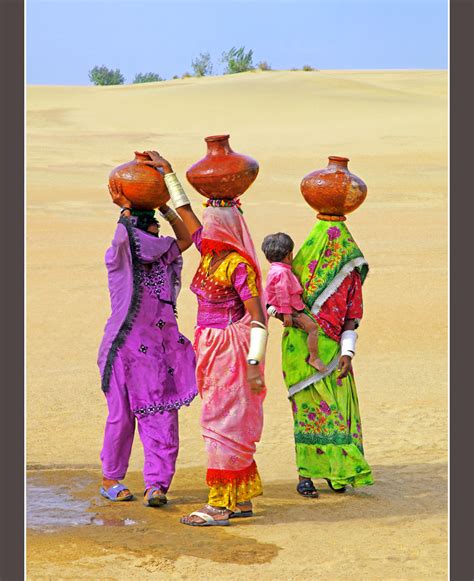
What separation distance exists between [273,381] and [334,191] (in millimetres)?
4363

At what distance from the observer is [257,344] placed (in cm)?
718

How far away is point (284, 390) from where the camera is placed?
11.7m

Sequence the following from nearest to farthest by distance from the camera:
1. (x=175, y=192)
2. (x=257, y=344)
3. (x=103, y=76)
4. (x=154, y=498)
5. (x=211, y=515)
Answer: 1. (x=257, y=344)
2. (x=211, y=515)
3. (x=175, y=192)
4. (x=154, y=498)
5. (x=103, y=76)

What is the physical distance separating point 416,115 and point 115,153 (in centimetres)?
1244

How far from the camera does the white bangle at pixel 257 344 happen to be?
7.18 m

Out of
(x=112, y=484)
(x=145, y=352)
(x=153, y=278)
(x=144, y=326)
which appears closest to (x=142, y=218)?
(x=153, y=278)

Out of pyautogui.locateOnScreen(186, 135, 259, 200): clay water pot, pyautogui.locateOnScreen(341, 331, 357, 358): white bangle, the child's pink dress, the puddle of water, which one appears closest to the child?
the child's pink dress

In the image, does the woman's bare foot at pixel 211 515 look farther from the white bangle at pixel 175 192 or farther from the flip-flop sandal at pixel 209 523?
the white bangle at pixel 175 192

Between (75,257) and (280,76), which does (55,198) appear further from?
(280,76)

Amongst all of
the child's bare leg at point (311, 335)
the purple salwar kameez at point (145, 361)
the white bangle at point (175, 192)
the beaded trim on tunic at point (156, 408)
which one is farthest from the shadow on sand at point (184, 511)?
the white bangle at point (175, 192)

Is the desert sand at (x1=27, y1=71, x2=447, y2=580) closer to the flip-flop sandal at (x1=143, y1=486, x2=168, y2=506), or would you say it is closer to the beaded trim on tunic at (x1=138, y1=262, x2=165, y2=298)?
the flip-flop sandal at (x1=143, y1=486, x2=168, y2=506)

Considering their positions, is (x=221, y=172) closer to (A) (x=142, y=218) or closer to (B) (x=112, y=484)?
(A) (x=142, y=218)

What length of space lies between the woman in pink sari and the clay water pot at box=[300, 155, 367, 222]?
2.53ft

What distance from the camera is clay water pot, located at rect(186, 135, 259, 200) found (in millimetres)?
7398
